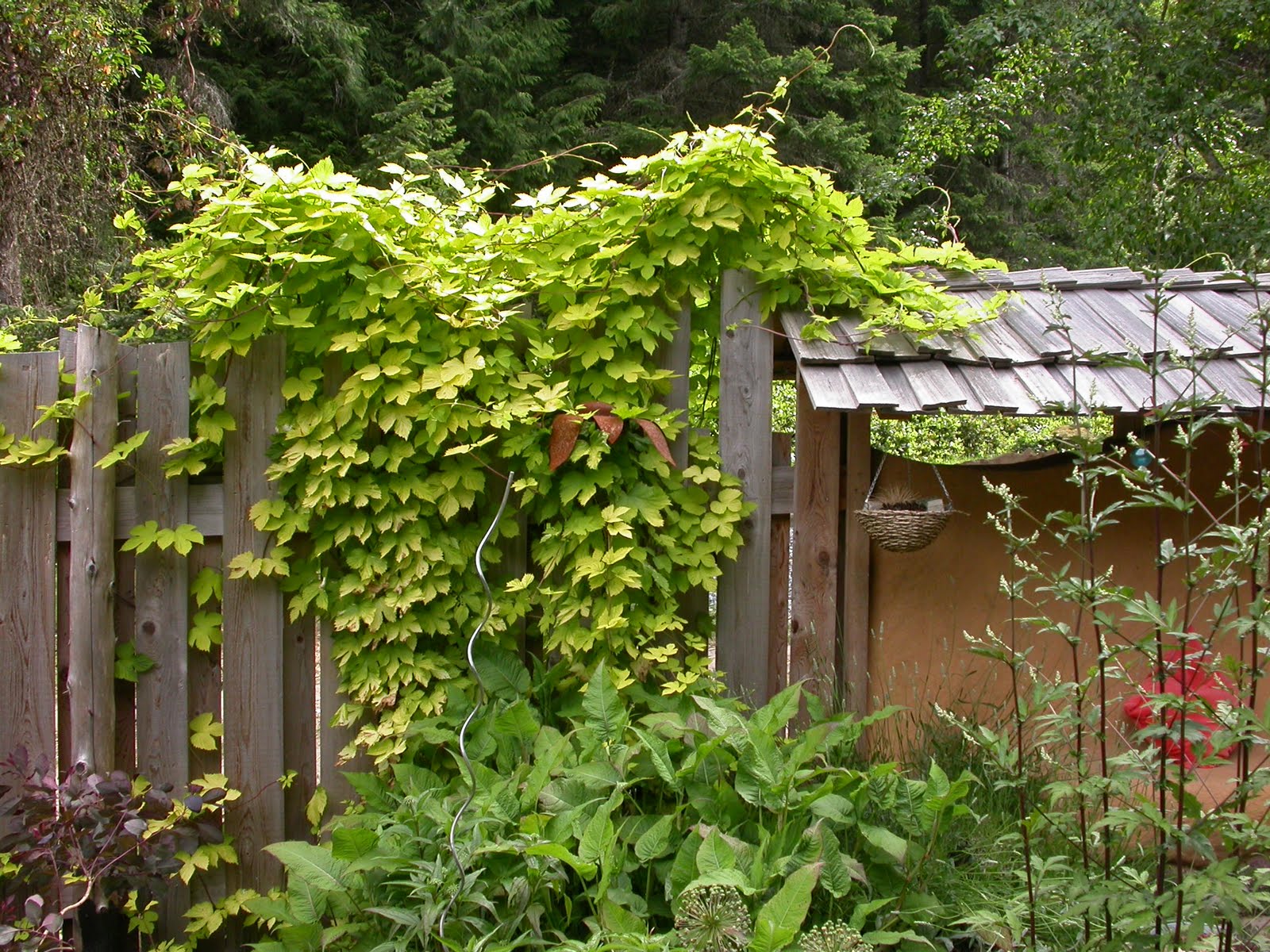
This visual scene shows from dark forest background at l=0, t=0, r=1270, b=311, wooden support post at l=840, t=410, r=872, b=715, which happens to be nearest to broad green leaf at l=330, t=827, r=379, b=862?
wooden support post at l=840, t=410, r=872, b=715

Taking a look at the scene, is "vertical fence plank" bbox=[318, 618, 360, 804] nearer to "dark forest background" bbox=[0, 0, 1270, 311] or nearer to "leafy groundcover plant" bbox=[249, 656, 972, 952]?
"leafy groundcover plant" bbox=[249, 656, 972, 952]

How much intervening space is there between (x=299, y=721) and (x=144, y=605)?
0.62 m

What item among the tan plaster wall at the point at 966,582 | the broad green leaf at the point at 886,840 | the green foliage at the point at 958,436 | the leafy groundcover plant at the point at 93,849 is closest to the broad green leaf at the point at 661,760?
the broad green leaf at the point at 886,840

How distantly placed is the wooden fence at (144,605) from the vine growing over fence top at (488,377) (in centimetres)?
10

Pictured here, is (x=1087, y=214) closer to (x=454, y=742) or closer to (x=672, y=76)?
(x=672, y=76)

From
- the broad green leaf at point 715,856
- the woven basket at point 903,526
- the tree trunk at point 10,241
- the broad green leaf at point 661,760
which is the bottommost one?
the broad green leaf at point 715,856

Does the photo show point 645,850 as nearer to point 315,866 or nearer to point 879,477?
point 315,866

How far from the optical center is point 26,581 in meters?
3.21

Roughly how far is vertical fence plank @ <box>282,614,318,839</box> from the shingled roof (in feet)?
6.03

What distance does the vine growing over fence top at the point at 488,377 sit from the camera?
3.12 metres

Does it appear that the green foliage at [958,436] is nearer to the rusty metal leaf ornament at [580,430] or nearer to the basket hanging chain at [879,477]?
the basket hanging chain at [879,477]

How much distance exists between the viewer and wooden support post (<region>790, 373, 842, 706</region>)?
10.9 feet

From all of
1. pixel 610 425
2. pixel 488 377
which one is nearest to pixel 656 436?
pixel 610 425

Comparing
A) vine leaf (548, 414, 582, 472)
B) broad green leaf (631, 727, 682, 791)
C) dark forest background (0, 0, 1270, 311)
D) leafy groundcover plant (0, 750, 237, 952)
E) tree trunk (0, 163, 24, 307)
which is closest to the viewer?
broad green leaf (631, 727, 682, 791)
